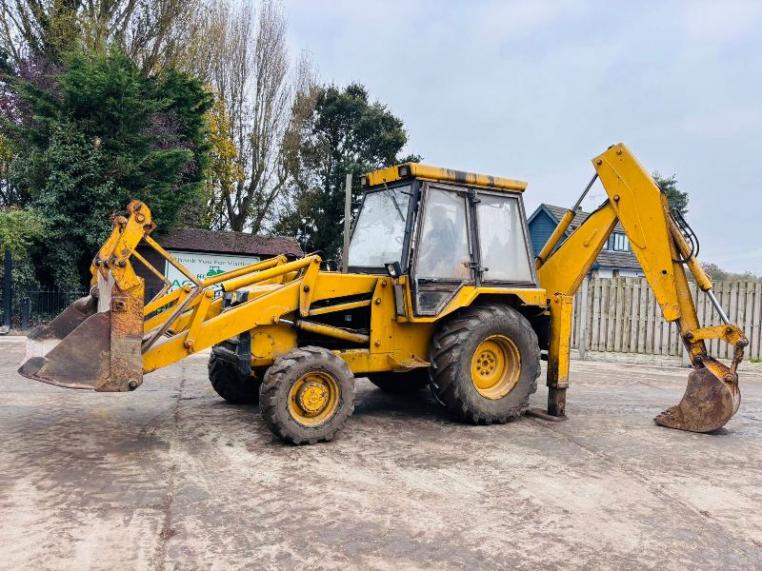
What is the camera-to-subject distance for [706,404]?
595 centimetres

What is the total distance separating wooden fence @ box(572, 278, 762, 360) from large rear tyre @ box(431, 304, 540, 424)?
267 inches

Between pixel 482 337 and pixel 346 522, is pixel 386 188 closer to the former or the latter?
pixel 482 337

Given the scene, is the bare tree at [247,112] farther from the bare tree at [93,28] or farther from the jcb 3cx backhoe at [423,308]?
the jcb 3cx backhoe at [423,308]

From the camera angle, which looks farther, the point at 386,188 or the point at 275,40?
Answer: the point at 275,40

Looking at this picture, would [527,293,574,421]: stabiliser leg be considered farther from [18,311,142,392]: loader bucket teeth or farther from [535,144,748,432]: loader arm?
[18,311,142,392]: loader bucket teeth

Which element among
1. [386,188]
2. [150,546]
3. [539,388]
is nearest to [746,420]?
[539,388]

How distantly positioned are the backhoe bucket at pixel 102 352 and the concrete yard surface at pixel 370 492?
0.60 meters

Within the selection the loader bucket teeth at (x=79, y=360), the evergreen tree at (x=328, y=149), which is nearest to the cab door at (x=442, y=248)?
the loader bucket teeth at (x=79, y=360)

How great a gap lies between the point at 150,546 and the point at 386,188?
13.7 ft

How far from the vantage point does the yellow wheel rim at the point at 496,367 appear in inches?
244

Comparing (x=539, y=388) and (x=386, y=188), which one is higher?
(x=386, y=188)

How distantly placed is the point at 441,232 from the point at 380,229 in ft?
2.37

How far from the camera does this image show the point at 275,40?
85.5 feet

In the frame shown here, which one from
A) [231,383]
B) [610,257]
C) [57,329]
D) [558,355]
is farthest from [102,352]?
[610,257]
